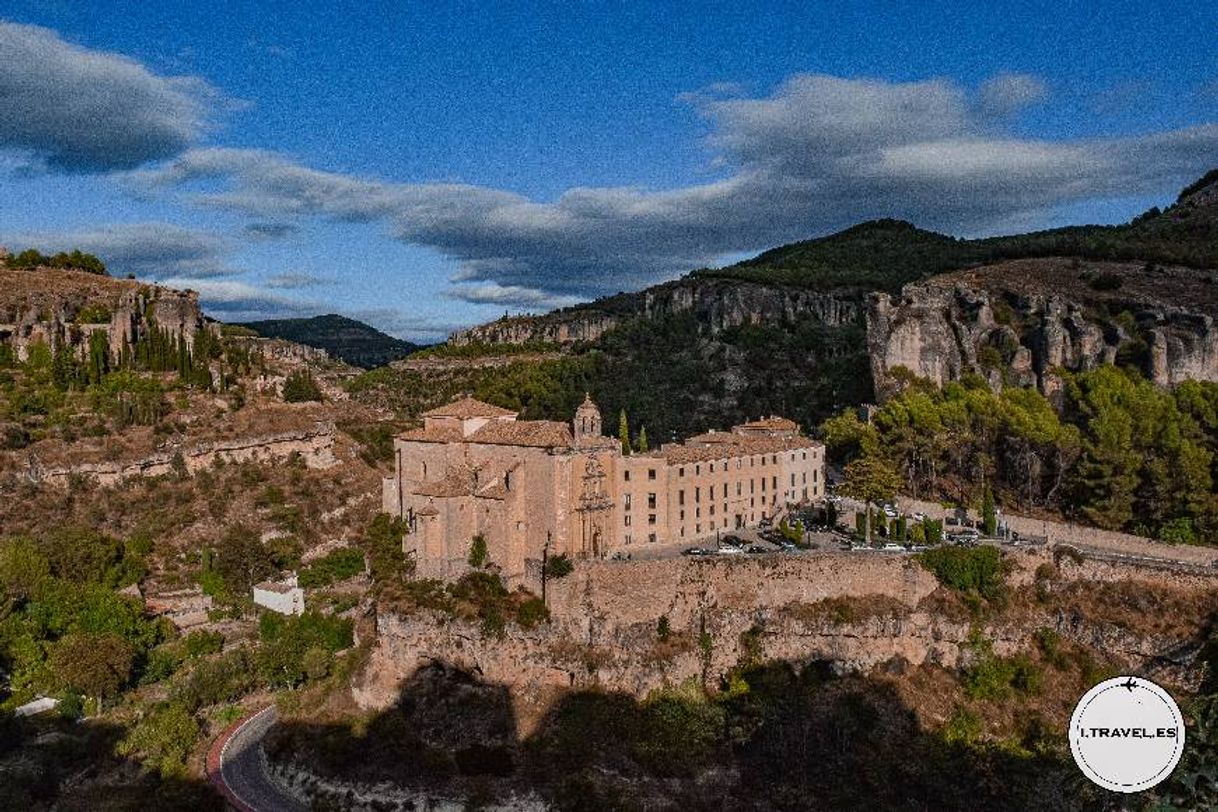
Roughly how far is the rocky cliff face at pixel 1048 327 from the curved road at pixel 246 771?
149 feet

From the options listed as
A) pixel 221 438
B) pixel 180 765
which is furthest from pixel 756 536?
pixel 221 438

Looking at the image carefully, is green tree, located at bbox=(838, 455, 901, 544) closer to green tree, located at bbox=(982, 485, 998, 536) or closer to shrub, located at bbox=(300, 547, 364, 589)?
green tree, located at bbox=(982, 485, 998, 536)

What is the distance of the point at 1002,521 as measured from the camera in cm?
4884

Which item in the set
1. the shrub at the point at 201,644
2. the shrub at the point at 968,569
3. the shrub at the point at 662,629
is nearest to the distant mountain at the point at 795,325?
the shrub at the point at 968,569

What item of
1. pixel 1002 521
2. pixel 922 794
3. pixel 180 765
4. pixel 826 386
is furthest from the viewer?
Answer: pixel 826 386

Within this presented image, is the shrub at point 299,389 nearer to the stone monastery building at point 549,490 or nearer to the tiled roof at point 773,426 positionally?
the stone monastery building at point 549,490

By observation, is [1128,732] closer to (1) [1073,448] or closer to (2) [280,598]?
(1) [1073,448]

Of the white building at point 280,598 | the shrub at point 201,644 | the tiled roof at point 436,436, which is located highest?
the tiled roof at point 436,436

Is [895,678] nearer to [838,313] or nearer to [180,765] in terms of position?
[180,765]

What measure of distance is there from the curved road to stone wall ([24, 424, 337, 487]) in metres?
26.6

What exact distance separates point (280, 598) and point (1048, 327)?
52103 mm

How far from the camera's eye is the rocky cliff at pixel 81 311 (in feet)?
266

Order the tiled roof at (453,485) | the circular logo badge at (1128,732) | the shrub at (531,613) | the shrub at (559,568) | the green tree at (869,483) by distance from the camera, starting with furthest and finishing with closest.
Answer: the green tree at (869,483)
the tiled roof at (453,485)
the shrub at (559,568)
the shrub at (531,613)
the circular logo badge at (1128,732)

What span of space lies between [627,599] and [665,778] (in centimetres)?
794
